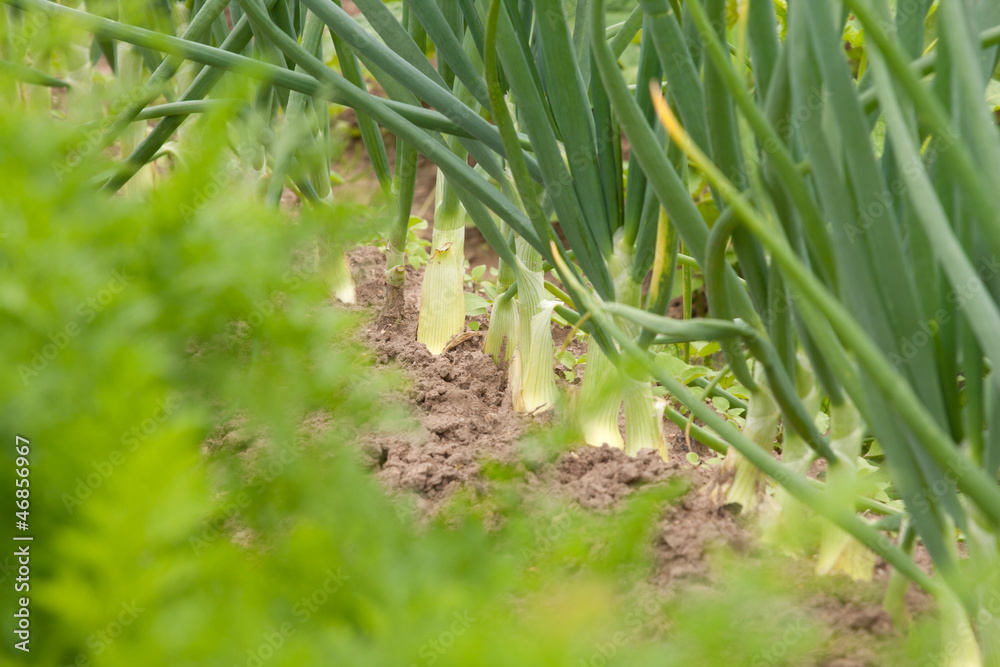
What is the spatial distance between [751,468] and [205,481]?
56 centimetres

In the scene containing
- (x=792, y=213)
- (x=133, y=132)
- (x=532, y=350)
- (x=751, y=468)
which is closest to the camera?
(x=792, y=213)

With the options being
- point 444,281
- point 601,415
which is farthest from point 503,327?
point 601,415

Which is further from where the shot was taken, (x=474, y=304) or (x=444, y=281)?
(x=474, y=304)

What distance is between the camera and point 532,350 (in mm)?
945

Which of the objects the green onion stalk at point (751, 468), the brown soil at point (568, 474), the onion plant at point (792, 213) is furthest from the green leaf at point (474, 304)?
the green onion stalk at point (751, 468)

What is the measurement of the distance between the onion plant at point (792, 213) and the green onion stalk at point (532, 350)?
3.6 inches

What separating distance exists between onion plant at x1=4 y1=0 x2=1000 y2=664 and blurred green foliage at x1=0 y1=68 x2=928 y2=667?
39 mm

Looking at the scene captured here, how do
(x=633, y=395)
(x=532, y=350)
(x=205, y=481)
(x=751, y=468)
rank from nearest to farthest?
(x=205, y=481)
(x=751, y=468)
(x=633, y=395)
(x=532, y=350)

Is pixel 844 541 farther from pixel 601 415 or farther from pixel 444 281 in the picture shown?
pixel 444 281

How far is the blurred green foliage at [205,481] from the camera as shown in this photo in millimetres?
195

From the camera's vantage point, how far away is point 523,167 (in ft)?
2.43

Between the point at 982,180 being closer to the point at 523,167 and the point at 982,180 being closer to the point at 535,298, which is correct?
the point at 523,167

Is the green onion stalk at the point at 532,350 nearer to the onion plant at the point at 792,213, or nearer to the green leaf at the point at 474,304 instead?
the onion plant at the point at 792,213

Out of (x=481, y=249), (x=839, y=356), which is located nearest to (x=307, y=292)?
(x=839, y=356)
